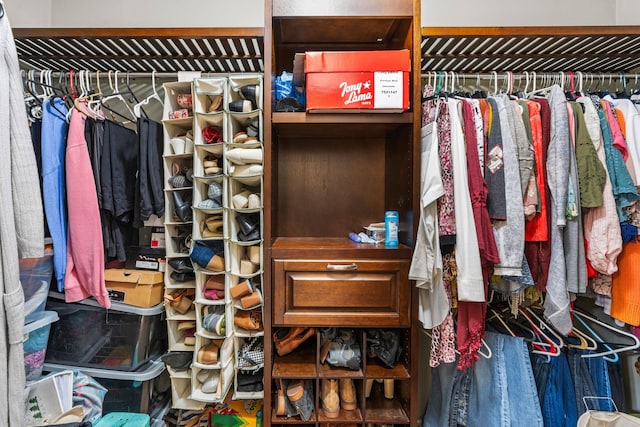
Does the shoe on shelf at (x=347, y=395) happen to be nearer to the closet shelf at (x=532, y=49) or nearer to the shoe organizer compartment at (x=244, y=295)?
the shoe organizer compartment at (x=244, y=295)

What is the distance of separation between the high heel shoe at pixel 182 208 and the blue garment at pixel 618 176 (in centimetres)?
156

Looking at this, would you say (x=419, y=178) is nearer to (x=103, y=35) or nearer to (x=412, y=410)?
(x=412, y=410)

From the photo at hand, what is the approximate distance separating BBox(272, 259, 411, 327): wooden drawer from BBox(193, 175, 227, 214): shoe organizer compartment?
0.33 m

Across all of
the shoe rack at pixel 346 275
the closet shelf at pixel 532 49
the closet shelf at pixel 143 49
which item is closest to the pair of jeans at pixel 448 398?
the shoe rack at pixel 346 275

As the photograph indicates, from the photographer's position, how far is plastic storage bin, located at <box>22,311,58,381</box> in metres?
1.12

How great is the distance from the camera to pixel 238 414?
1.28m

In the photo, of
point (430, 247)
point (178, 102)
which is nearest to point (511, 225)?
point (430, 247)

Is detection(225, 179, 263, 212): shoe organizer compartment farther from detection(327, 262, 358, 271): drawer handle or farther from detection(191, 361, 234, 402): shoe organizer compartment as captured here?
detection(191, 361, 234, 402): shoe organizer compartment

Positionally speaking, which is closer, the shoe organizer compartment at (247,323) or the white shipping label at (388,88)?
the white shipping label at (388,88)

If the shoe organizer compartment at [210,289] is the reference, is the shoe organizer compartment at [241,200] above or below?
above

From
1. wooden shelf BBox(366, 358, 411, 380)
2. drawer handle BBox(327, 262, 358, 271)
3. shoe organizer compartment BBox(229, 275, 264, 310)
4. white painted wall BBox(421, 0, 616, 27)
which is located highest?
white painted wall BBox(421, 0, 616, 27)

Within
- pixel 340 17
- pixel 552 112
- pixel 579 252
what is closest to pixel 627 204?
pixel 579 252

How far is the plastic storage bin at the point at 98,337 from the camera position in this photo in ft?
4.05

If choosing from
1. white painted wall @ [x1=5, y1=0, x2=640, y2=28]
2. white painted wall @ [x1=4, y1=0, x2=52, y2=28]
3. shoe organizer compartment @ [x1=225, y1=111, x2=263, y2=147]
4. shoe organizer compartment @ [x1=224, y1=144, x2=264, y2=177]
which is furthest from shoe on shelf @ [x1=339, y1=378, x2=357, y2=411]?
white painted wall @ [x1=4, y1=0, x2=52, y2=28]
